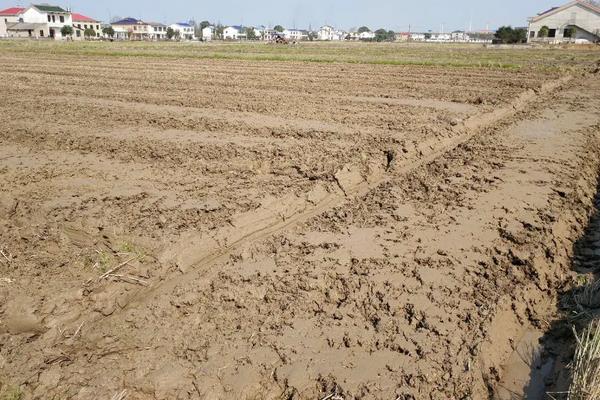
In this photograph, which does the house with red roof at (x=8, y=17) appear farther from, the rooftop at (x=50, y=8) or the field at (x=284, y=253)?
the field at (x=284, y=253)

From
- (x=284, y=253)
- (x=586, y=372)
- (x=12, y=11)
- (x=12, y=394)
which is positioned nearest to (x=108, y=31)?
(x=12, y=11)

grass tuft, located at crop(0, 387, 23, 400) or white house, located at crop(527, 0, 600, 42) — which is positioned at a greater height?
white house, located at crop(527, 0, 600, 42)

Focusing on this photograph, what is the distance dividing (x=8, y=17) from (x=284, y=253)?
90.7 metres

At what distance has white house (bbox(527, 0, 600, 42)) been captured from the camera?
53375mm

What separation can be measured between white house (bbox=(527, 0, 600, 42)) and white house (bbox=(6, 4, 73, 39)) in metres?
67.4

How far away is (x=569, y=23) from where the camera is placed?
55.0 m

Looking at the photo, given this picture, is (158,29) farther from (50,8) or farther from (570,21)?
(570,21)

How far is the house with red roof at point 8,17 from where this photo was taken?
246ft

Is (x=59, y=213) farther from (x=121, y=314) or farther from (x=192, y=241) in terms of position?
(x=121, y=314)

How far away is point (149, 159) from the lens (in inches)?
298

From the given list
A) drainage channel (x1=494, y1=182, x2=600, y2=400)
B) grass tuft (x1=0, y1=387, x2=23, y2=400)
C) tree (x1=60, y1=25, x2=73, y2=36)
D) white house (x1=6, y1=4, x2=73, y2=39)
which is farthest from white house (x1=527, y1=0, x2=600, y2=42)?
white house (x1=6, y1=4, x2=73, y2=39)

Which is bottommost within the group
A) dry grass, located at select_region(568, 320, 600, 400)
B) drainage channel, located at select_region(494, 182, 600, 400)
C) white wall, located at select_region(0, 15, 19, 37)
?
drainage channel, located at select_region(494, 182, 600, 400)

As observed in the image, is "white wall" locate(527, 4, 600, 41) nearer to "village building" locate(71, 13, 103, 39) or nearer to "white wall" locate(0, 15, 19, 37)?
"village building" locate(71, 13, 103, 39)

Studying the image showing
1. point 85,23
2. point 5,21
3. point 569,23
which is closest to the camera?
point 569,23
